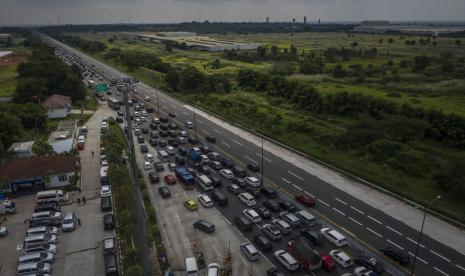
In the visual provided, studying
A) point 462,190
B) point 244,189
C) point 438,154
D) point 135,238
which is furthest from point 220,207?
point 438,154

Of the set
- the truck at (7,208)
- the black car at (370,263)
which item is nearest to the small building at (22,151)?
the truck at (7,208)

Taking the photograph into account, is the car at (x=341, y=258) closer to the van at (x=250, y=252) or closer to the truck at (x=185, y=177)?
the van at (x=250, y=252)

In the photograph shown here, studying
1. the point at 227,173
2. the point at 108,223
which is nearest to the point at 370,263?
the point at 227,173

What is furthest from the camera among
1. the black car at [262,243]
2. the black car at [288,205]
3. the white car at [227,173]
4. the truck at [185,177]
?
the white car at [227,173]

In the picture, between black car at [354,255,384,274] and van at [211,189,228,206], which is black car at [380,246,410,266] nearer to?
black car at [354,255,384,274]

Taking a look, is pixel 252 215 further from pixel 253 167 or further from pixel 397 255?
pixel 397 255

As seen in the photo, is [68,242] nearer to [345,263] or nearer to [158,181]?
[158,181]
